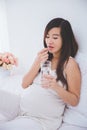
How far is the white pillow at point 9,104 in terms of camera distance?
148cm

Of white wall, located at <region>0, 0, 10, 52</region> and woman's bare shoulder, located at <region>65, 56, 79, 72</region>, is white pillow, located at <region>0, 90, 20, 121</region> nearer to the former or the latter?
woman's bare shoulder, located at <region>65, 56, 79, 72</region>

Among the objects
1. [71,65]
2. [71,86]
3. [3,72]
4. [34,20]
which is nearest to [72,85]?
[71,86]

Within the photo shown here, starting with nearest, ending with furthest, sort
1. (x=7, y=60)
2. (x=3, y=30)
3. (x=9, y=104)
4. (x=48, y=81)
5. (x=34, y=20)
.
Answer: (x=48, y=81) < (x=9, y=104) < (x=34, y=20) < (x=7, y=60) < (x=3, y=30)

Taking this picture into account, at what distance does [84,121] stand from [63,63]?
1.24 feet

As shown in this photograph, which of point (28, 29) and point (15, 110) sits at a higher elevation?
point (28, 29)

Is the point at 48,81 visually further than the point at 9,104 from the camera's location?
No

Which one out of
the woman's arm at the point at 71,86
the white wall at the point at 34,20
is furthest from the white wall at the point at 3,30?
the woman's arm at the point at 71,86

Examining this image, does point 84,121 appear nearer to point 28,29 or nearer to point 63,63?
point 63,63

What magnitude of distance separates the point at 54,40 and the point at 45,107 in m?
0.44

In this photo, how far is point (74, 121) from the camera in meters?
1.39

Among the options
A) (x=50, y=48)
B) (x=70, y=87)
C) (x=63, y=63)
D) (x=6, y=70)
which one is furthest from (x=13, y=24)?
(x=70, y=87)

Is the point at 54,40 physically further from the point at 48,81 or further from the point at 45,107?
the point at 45,107

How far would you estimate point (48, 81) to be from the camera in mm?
1297

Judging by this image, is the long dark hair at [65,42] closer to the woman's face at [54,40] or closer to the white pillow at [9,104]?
the woman's face at [54,40]
